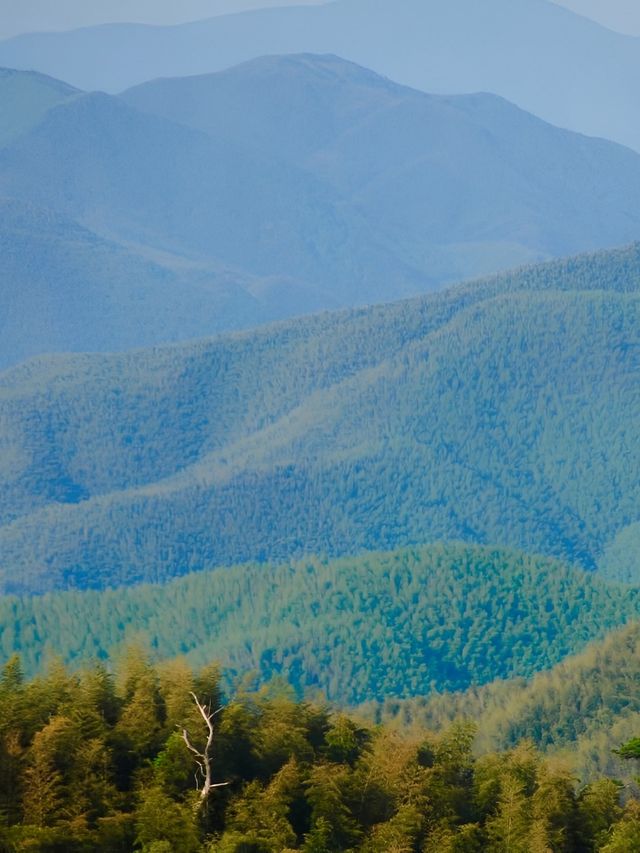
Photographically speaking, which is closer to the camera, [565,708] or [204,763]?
[204,763]

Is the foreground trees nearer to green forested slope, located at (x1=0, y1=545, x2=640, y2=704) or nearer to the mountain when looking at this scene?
green forested slope, located at (x1=0, y1=545, x2=640, y2=704)

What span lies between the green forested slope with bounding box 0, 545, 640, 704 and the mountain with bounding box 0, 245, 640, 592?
3116cm

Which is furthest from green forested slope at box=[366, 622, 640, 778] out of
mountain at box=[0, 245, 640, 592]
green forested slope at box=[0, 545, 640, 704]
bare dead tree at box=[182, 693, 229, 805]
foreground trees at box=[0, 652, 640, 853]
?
mountain at box=[0, 245, 640, 592]

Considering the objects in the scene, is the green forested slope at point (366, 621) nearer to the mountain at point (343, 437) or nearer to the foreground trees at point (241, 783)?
the mountain at point (343, 437)

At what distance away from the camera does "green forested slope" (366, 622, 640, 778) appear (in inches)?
2308

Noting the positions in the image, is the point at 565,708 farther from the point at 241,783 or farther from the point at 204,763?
the point at 204,763

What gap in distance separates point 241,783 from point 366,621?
46.6 m

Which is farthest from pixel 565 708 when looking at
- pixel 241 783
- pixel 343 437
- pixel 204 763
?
pixel 343 437

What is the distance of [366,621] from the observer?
8106 centimetres

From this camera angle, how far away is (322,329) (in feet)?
531

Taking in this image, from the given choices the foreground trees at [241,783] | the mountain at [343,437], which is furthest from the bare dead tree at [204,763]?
the mountain at [343,437]

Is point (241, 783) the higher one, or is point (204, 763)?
point (204, 763)

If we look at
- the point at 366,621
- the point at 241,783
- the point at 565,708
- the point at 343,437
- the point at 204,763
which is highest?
the point at 204,763

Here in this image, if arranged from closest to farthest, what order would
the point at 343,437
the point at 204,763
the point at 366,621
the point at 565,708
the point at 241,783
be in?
the point at 204,763 → the point at 241,783 → the point at 565,708 → the point at 366,621 → the point at 343,437
